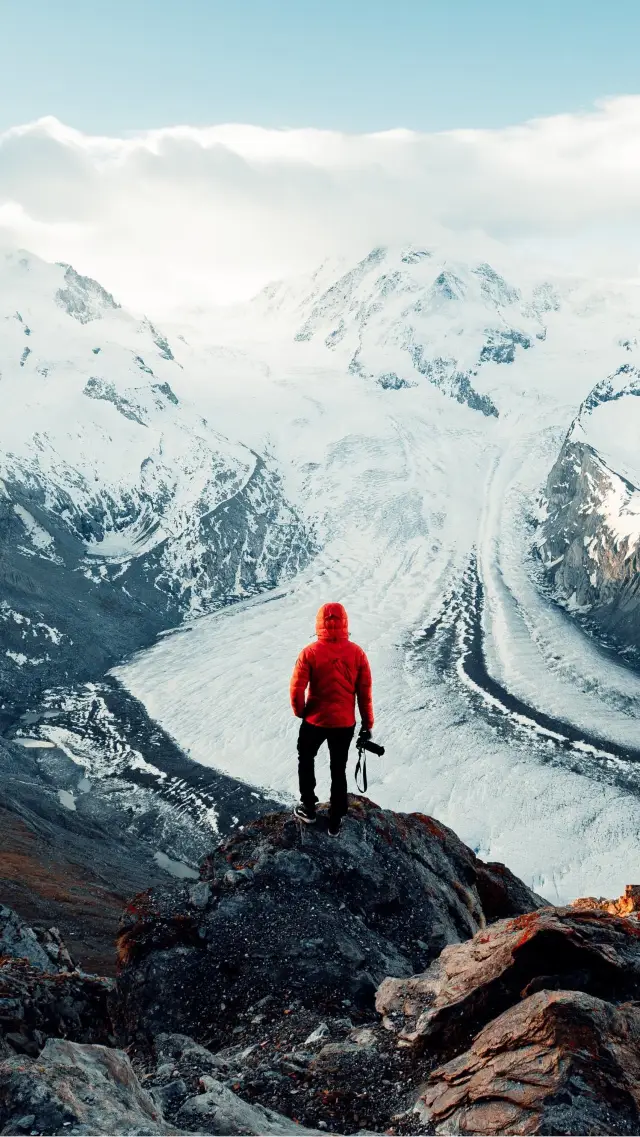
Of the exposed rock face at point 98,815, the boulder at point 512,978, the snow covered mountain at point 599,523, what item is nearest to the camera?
the boulder at point 512,978

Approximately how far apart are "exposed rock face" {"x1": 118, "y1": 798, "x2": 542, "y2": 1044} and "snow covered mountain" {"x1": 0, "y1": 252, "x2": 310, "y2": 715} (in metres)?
84.0

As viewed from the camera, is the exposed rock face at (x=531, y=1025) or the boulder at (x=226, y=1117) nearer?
the exposed rock face at (x=531, y=1025)

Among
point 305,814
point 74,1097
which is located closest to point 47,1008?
point 74,1097

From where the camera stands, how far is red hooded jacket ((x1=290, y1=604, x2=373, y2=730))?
10.2 m

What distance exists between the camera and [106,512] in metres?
136

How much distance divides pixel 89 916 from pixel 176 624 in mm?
87187

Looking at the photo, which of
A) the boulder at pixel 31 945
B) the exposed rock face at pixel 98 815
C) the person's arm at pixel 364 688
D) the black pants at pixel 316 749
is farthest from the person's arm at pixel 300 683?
the exposed rock face at pixel 98 815

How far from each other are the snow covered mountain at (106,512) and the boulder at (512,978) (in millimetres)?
87709

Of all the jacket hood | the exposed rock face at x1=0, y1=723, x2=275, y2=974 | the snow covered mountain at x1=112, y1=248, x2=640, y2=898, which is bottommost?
the exposed rock face at x1=0, y1=723, x2=275, y2=974

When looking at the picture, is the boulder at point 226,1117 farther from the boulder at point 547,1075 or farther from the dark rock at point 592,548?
the dark rock at point 592,548

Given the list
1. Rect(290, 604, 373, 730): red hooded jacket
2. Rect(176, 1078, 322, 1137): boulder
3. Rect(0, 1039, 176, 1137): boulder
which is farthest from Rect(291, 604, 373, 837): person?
Rect(0, 1039, 176, 1137): boulder

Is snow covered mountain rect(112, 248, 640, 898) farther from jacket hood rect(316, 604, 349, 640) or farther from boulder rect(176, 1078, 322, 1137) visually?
boulder rect(176, 1078, 322, 1137)

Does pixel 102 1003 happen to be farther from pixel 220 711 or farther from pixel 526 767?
pixel 220 711

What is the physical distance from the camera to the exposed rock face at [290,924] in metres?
10.4
